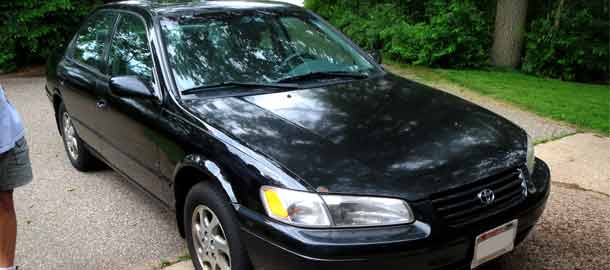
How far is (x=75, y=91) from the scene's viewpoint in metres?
4.67

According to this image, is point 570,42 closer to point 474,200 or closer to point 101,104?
point 474,200

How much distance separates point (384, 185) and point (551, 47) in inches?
330

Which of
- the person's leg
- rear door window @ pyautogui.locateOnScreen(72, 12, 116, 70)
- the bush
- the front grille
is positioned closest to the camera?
the front grille

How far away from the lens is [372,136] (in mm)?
2873

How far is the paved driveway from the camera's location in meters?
3.60

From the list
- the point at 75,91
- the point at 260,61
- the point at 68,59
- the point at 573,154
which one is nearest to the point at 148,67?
the point at 260,61

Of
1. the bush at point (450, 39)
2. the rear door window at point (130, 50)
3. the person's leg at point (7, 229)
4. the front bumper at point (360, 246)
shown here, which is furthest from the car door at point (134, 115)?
the bush at point (450, 39)

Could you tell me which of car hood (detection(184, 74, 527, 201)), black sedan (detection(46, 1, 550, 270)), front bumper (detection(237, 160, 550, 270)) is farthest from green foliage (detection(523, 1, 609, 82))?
front bumper (detection(237, 160, 550, 270))

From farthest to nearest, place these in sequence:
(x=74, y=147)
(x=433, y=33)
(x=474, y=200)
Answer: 1. (x=433, y=33)
2. (x=74, y=147)
3. (x=474, y=200)

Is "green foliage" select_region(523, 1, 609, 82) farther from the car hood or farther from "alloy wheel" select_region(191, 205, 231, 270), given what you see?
"alloy wheel" select_region(191, 205, 231, 270)

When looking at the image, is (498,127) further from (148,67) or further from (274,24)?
(148,67)

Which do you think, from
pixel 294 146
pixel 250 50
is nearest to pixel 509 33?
pixel 250 50

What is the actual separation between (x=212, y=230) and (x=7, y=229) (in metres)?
1.15

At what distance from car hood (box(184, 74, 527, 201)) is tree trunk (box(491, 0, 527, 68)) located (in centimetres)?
695
